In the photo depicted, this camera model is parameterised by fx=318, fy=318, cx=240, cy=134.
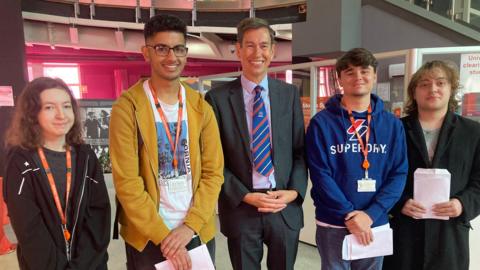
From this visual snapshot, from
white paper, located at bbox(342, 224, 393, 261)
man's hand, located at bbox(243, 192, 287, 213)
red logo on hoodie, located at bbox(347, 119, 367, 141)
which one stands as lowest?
white paper, located at bbox(342, 224, 393, 261)

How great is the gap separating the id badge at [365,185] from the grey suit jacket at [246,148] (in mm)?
273

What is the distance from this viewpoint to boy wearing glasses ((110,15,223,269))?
1.43m

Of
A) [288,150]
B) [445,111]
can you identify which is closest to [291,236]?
[288,150]

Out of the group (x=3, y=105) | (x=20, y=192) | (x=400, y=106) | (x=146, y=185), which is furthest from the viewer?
(x=3, y=105)

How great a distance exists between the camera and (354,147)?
1.64 meters

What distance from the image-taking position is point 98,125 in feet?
19.3

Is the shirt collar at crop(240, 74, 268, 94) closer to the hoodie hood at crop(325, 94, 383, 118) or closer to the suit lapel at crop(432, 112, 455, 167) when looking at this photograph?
the hoodie hood at crop(325, 94, 383, 118)

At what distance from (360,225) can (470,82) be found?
168 centimetres

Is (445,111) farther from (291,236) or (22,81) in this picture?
(22,81)

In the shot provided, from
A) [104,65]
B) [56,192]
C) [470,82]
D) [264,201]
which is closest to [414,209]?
[264,201]

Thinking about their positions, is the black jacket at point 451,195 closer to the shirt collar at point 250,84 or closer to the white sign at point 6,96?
the shirt collar at point 250,84

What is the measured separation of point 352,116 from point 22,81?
15.0 feet

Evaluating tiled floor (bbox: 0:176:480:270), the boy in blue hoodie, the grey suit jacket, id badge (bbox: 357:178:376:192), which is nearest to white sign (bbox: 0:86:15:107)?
tiled floor (bbox: 0:176:480:270)

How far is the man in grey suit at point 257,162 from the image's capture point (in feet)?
5.39
